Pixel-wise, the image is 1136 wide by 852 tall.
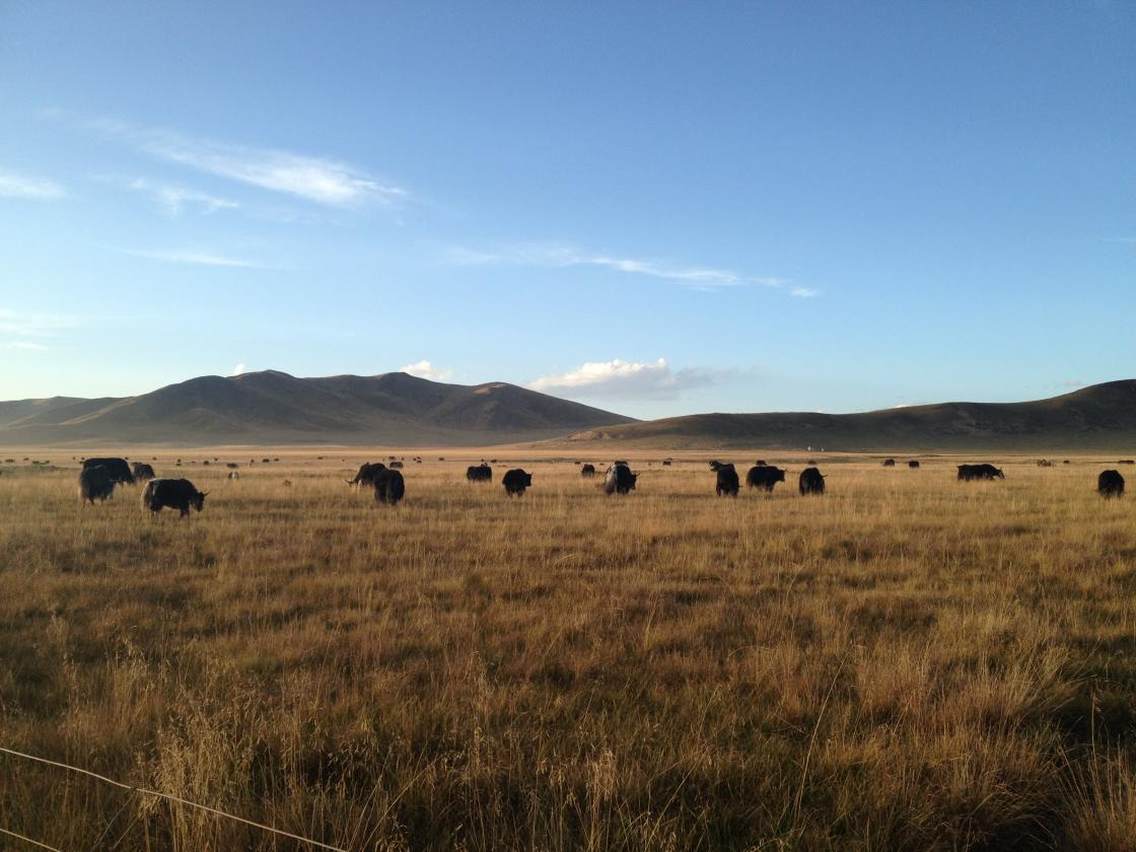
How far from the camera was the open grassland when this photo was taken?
347 cm

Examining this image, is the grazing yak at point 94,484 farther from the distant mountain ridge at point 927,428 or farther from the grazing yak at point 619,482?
the distant mountain ridge at point 927,428

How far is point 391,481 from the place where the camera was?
67.5 feet

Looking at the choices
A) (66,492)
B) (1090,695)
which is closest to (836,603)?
(1090,695)

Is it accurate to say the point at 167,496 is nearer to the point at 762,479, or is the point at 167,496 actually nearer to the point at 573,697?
the point at 573,697

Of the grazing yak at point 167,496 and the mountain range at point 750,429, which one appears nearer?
the grazing yak at point 167,496

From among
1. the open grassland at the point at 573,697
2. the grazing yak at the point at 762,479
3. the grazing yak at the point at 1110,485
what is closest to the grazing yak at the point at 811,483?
the grazing yak at the point at 762,479

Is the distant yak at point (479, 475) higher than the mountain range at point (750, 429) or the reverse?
the reverse

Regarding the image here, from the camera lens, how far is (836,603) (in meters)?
8.03

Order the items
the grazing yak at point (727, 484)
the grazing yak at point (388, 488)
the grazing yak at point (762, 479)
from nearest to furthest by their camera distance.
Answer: the grazing yak at point (388, 488), the grazing yak at point (727, 484), the grazing yak at point (762, 479)

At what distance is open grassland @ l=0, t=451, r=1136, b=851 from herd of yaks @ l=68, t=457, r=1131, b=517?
5.70m

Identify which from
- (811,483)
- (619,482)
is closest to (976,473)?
(811,483)

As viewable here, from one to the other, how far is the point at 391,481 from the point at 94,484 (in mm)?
8673

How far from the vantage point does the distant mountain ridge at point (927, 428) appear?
131m

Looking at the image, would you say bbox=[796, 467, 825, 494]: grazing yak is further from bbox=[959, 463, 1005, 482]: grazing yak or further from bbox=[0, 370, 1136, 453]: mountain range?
bbox=[0, 370, 1136, 453]: mountain range
